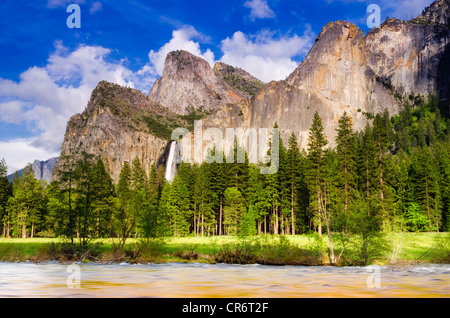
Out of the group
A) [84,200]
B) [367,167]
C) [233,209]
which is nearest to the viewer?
[84,200]

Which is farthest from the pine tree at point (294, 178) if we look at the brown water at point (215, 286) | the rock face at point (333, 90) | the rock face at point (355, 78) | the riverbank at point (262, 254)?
the rock face at point (333, 90)

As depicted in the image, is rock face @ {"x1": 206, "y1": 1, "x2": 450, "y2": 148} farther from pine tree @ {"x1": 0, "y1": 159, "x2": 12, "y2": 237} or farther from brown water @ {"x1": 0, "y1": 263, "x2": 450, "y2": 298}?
brown water @ {"x1": 0, "y1": 263, "x2": 450, "y2": 298}

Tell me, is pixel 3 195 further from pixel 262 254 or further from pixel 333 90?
pixel 333 90

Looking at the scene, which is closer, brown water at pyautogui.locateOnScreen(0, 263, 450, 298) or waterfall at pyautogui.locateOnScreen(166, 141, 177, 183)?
brown water at pyautogui.locateOnScreen(0, 263, 450, 298)

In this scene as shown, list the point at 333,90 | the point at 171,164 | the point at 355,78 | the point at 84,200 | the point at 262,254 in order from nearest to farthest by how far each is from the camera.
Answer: the point at 262,254, the point at 84,200, the point at 171,164, the point at 333,90, the point at 355,78

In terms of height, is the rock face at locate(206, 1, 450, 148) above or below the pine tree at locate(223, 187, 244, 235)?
above

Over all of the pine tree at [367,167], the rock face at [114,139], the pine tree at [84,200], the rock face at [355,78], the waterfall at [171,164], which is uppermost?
the rock face at [355,78]

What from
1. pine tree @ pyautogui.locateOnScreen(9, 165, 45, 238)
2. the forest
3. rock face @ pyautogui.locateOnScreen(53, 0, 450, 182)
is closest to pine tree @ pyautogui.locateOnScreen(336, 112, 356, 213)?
the forest

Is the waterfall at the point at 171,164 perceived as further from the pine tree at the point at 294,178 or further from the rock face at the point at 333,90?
the pine tree at the point at 294,178

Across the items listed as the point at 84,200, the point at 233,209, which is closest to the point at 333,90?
the point at 233,209

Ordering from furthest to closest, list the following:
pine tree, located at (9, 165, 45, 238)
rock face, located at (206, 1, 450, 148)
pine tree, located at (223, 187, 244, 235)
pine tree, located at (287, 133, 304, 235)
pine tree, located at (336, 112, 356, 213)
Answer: rock face, located at (206, 1, 450, 148), pine tree, located at (287, 133, 304, 235), pine tree, located at (9, 165, 45, 238), pine tree, located at (223, 187, 244, 235), pine tree, located at (336, 112, 356, 213)

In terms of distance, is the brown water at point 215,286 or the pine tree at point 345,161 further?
the pine tree at point 345,161

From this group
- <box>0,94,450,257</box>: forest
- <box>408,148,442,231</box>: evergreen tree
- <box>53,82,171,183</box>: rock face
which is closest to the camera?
<box>0,94,450,257</box>: forest

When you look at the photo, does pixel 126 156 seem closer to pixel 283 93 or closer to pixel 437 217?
pixel 283 93
